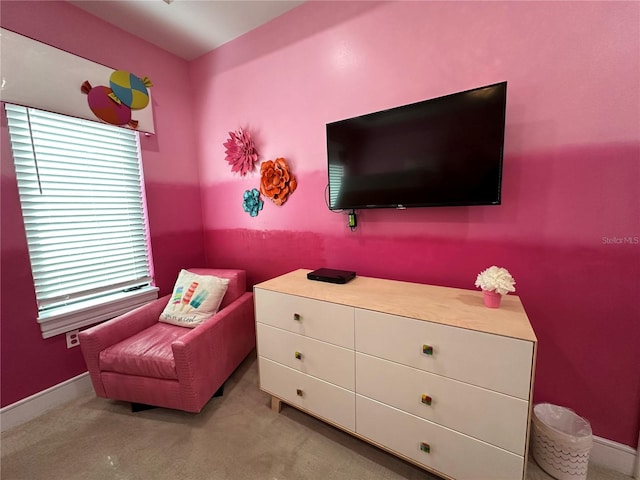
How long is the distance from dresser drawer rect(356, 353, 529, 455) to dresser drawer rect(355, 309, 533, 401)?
4cm

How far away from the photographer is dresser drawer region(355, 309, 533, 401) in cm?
94

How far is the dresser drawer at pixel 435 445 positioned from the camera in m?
1.01

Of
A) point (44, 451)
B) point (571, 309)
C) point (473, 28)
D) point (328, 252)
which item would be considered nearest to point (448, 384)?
point (571, 309)

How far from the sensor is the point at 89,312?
75.2 inches

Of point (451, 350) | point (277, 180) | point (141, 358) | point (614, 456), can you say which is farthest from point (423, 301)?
point (141, 358)

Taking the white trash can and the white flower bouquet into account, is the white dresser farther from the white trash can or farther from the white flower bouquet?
the white trash can

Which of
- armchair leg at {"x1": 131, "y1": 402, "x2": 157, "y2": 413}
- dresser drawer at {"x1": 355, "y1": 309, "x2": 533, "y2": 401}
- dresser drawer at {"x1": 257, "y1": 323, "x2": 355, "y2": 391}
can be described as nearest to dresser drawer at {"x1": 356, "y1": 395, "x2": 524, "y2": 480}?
dresser drawer at {"x1": 257, "y1": 323, "x2": 355, "y2": 391}

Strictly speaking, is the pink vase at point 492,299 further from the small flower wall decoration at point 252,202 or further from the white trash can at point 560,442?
the small flower wall decoration at point 252,202

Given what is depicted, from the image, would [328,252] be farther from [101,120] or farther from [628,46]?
[101,120]

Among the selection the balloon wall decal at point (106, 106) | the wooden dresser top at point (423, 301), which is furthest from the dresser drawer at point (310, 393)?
the balloon wall decal at point (106, 106)

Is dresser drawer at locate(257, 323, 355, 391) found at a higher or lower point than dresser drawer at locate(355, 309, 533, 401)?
lower

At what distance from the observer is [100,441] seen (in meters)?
1.49

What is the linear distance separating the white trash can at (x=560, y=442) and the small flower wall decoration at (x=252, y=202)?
2326 millimetres

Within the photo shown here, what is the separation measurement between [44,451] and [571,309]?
9.83 ft
